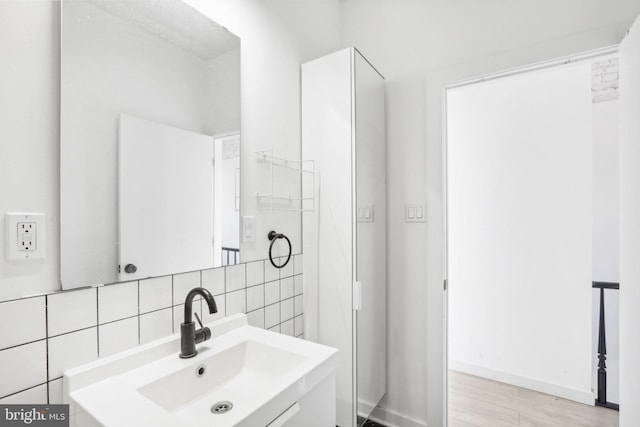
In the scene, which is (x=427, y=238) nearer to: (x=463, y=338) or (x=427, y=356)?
(x=427, y=356)

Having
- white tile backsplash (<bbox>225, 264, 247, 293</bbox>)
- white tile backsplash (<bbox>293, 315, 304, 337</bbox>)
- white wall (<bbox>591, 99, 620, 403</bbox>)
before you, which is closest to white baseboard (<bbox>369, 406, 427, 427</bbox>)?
white tile backsplash (<bbox>293, 315, 304, 337</bbox>)

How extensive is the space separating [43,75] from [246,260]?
94 cm

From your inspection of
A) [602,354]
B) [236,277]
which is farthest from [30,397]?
[602,354]

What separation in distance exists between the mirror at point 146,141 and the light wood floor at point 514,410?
1.95 meters

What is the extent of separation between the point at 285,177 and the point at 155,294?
33.9 inches

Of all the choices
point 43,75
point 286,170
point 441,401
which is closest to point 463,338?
point 441,401

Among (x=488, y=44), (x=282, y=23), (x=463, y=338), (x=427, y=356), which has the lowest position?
(x=463, y=338)

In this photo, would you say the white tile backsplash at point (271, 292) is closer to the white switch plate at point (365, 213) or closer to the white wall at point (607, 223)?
the white switch plate at point (365, 213)

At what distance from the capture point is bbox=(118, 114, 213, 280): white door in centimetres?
105

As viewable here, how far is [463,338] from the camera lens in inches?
109

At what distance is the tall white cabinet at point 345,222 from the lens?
167 centimetres

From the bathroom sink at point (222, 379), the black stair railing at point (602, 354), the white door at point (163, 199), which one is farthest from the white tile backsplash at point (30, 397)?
the black stair railing at point (602, 354)

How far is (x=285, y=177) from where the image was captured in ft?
5.61

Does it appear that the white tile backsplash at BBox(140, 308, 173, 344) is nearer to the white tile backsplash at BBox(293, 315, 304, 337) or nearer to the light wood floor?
the white tile backsplash at BBox(293, 315, 304, 337)
